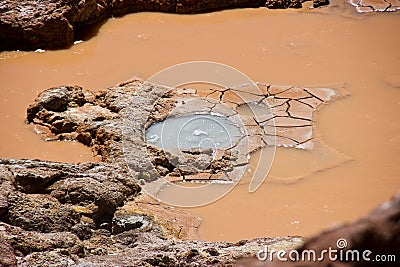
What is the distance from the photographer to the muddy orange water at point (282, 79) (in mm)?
4133

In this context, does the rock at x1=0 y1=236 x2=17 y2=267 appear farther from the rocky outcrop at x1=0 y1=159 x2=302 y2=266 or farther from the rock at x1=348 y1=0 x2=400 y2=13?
the rock at x1=348 y1=0 x2=400 y2=13

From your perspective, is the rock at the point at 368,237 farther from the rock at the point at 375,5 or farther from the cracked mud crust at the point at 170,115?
the rock at the point at 375,5

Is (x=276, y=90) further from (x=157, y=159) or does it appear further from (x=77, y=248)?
(x=77, y=248)

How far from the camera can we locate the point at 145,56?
660 cm

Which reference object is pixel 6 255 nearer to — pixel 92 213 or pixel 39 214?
pixel 39 214

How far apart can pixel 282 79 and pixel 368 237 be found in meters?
5.19

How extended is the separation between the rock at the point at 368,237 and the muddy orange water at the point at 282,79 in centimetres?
286

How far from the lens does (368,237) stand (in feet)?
2.98

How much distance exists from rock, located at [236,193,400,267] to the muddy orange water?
2.86 metres

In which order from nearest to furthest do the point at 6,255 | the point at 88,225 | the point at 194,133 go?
the point at 6,255 < the point at 88,225 < the point at 194,133

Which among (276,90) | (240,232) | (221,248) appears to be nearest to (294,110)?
(276,90)

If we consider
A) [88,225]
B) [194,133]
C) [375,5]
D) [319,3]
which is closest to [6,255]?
[88,225]

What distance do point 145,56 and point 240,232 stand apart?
3.22 metres

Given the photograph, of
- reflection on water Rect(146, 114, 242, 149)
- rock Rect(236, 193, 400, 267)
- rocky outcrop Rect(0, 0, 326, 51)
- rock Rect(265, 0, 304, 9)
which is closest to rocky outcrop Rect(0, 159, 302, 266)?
reflection on water Rect(146, 114, 242, 149)
